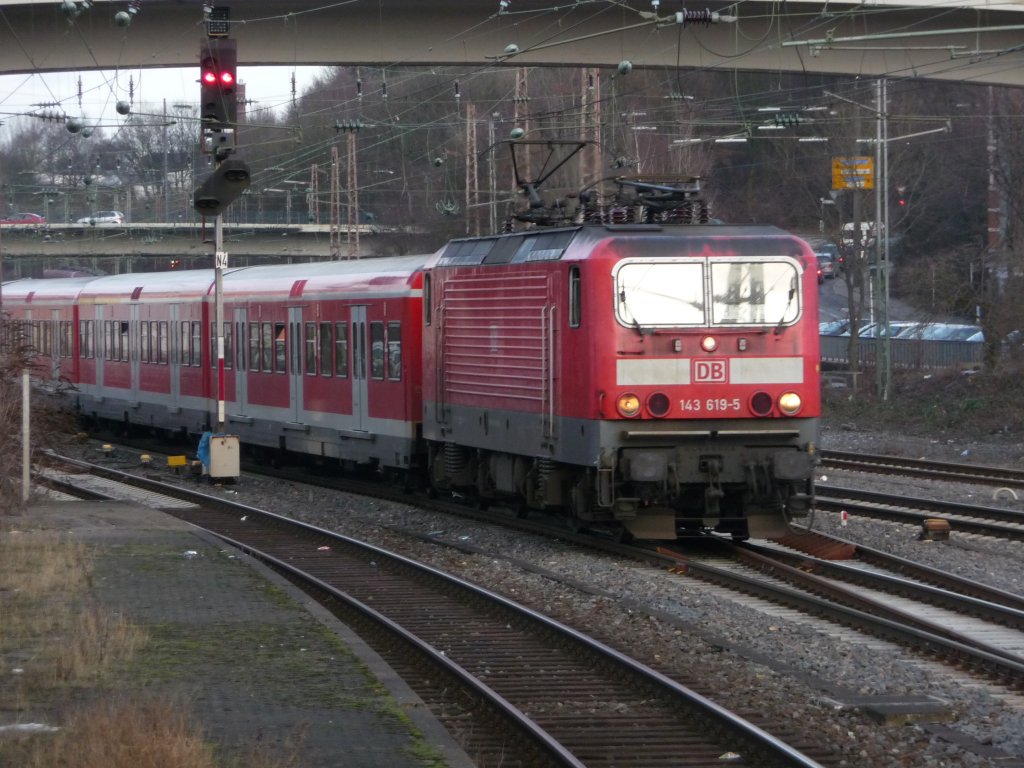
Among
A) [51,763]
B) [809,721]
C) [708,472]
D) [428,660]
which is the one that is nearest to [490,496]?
[708,472]

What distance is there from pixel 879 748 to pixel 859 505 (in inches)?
463

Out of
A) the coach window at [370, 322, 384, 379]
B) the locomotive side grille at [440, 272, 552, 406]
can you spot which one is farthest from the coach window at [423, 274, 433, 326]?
the coach window at [370, 322, 384, 379]

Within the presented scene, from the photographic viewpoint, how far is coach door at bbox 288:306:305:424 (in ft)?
83.3

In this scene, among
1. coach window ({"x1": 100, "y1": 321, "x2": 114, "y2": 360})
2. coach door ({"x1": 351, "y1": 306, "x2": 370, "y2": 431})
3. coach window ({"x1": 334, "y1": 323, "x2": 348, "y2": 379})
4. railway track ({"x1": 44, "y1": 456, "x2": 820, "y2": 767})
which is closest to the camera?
railway track ({"x1": 44, "y1": 456, "x2": 820, "y2": 767})

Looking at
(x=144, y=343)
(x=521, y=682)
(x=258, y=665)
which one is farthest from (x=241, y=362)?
(x=521, y=682)

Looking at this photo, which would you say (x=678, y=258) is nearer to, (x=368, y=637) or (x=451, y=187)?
(x=368, y=637)

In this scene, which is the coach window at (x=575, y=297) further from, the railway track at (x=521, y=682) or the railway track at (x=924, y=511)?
the railway track at (x=924, y=511)

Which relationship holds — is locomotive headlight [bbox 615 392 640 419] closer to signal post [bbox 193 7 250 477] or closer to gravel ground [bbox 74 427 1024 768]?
gravel ground [bbox 74 427 1024 768]

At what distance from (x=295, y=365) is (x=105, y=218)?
44923mm

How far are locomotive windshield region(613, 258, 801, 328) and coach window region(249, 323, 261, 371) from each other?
1329 cm

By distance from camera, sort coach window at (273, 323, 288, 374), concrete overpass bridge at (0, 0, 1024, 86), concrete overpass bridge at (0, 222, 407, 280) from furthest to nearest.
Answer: concrete overpass bridge at (0, 222, 407, 280), coach window at (273, 323, 288, 374), concrete overpass bridge at (0, 0, 1024, 86)

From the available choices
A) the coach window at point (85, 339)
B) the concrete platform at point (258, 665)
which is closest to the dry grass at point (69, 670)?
the concrete platform at point (258, 665)

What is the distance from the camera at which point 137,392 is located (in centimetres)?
3309

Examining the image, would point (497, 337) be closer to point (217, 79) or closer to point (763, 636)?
point (217, 79)
